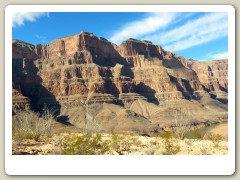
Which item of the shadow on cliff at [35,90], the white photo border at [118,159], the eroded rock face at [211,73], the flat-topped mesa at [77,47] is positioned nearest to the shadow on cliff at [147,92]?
the flat-topped mesa at [77,47]

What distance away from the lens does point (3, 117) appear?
12328 millimetres

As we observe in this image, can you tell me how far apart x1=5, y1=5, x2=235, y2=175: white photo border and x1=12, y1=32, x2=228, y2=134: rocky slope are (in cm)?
6011

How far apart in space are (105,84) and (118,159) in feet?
311

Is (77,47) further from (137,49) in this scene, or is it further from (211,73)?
(211,73)

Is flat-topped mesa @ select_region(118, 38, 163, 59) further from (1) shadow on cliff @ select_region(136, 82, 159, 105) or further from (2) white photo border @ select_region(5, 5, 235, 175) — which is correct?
(2) white photo border @ select_region(5, 5, 235, 175)

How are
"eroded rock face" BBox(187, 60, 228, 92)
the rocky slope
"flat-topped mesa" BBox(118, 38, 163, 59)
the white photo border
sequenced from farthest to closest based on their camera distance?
"eroded rock face" BBox(187, 60, 228, 92)
"flat-topped mesa" BBox(118, 38, 163, 59)
the rocky slope
the white photo border

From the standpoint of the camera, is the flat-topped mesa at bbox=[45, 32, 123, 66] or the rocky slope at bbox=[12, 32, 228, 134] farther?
the flat-topped mesa at bbox=[45, 32, 123, 66]

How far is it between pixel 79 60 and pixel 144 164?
100 m

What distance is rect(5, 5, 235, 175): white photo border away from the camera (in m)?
11.8

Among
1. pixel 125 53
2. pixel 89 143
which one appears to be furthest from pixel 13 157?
pixel 125 53

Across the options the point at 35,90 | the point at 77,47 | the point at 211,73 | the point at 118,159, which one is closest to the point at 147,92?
the point at 77,47

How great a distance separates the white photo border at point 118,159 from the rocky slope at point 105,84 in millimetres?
60111

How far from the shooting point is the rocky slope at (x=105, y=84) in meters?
88.7

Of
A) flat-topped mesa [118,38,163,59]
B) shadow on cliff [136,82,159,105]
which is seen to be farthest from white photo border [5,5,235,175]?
flat-topped mesa [118,38,163,59]
